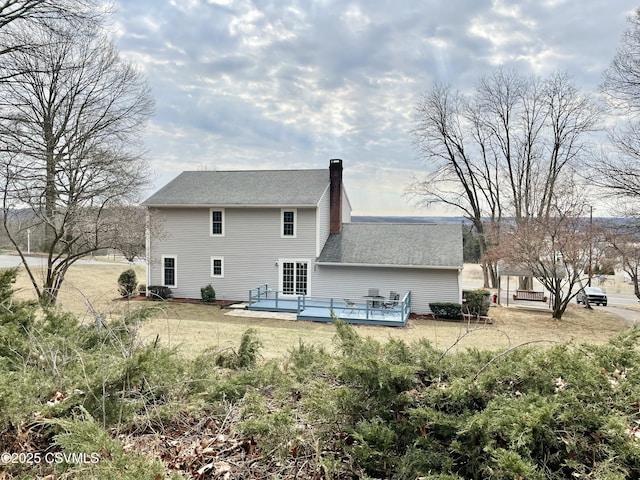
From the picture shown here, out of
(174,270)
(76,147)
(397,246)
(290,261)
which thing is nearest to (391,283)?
(397,246)

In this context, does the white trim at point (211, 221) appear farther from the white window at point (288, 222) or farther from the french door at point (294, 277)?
the french door at point (294, 277)

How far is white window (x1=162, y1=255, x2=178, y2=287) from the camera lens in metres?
22.8

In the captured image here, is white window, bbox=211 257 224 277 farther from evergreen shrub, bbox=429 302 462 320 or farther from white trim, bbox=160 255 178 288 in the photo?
evergreen shrub, bbox=429 302 462 320

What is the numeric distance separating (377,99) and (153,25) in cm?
1205

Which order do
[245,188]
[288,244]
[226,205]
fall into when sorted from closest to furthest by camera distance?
[288,244]
[226,205]
[245,188]

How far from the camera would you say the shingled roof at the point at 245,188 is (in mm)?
21609

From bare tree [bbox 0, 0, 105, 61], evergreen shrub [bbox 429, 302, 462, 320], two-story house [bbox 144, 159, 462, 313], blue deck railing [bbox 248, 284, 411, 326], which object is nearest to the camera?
bare tree [bbox 0, 0, 105, 61]

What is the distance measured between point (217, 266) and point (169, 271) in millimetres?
3231

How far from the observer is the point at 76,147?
57.0 ft

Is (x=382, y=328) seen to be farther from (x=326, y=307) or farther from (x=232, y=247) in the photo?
(x=232, y=247)

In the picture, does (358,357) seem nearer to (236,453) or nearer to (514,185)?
(236,453)

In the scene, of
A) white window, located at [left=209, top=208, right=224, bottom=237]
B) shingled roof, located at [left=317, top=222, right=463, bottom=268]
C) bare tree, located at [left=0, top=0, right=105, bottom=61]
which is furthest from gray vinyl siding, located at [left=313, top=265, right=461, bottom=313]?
bare tree, located at [left=0, top=0, right=105, bottom=61]

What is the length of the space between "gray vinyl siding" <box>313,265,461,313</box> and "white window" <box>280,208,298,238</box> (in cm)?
263

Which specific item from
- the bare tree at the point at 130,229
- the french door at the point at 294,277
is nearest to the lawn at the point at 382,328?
the bare tree at the point at 130,229
